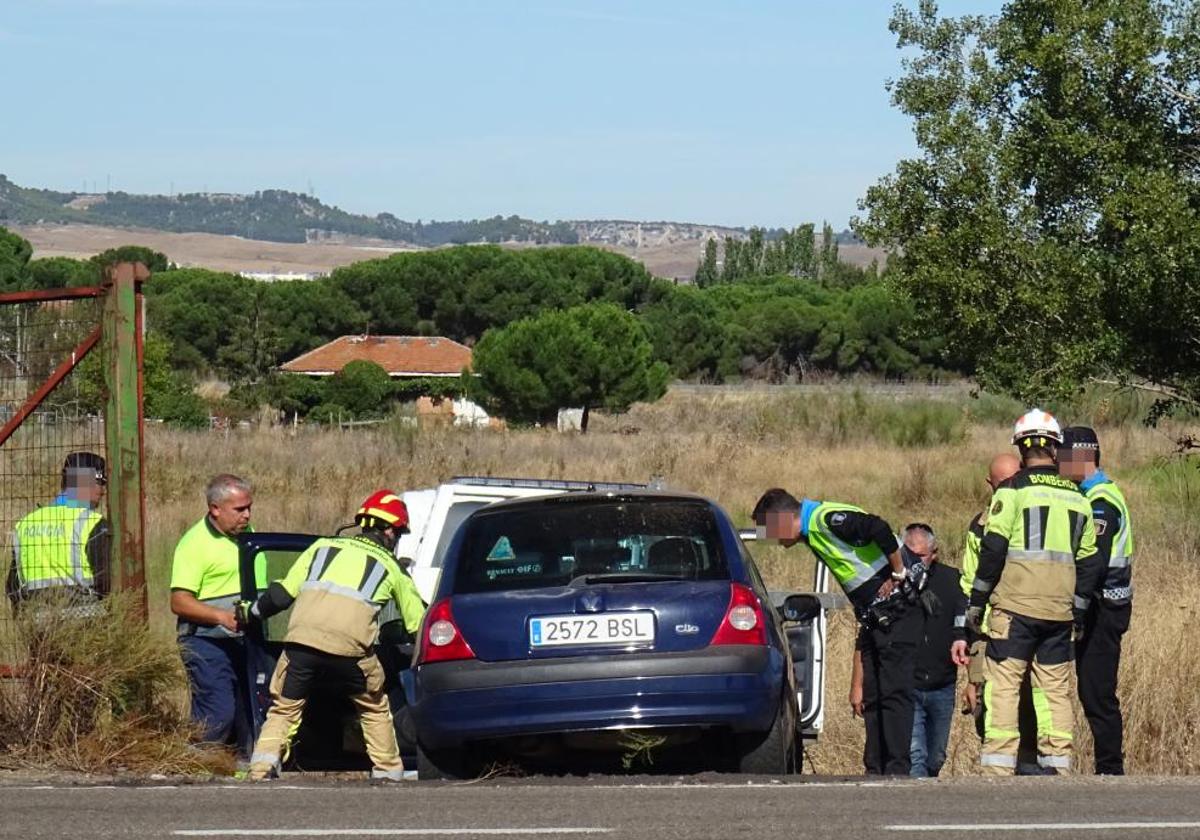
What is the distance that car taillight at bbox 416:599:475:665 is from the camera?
7660 mm

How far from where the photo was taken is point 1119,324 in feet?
66.2

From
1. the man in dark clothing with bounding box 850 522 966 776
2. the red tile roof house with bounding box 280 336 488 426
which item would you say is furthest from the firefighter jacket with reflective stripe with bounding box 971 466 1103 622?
the red tile roof house with bounding box 280 336 488 426

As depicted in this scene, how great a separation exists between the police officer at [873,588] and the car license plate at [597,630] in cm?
155

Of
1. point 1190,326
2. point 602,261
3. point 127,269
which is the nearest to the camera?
point 127,269

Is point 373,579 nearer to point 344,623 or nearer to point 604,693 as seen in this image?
point 344,623

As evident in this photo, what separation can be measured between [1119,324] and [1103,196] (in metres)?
1.47

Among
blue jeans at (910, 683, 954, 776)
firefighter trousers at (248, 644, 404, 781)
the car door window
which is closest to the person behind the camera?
firefighter trousers at (248, 644, 404, 781)

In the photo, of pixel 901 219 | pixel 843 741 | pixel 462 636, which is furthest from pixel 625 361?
pixel 462 636

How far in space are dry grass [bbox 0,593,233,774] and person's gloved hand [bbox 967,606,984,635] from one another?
12.4 ft

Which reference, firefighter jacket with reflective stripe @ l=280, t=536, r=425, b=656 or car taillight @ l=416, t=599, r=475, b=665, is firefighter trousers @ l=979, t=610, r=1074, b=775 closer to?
car taillight @ l=416, t=599, r=475, b=665

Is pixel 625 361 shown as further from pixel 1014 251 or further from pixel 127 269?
pixel 127 269

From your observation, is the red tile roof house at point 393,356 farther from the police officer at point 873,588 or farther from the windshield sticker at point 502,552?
the windshield sticker at point 502,552

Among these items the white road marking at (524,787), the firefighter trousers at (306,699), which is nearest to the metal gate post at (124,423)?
the firefighter trousers at (306,699)

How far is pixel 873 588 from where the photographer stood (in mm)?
9102
